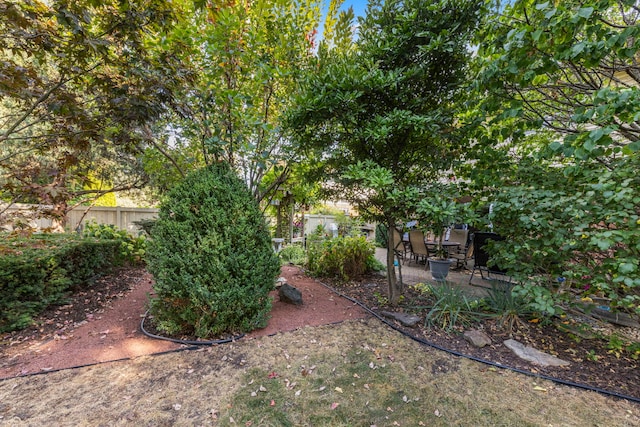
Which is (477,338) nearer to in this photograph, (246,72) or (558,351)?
(558,351)

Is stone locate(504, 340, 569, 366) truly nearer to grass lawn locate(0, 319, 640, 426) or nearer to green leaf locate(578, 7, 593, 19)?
grass lawn locate(0, 319, 640, 426)

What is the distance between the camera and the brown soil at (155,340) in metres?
2.40

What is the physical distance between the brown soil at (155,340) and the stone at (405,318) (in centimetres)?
9

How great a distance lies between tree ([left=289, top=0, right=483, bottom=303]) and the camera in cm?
283

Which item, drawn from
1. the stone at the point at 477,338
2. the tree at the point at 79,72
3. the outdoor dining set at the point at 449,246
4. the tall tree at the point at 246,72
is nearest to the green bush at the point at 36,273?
the tree at the point at 79,72

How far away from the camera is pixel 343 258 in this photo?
5219 mm

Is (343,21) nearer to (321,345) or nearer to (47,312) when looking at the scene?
(321,345)

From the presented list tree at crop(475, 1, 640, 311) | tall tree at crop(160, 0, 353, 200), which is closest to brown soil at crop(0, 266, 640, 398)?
tree at crop(475, 1, 640, 311)

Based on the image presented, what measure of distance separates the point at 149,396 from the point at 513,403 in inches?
111

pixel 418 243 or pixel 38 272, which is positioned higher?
pixel 418 243

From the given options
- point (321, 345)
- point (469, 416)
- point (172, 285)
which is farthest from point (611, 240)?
point (172, 285)

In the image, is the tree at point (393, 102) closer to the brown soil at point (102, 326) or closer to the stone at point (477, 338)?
the stone at point (477, 338)

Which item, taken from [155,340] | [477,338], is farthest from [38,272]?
[477,338]

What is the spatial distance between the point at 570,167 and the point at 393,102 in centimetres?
184
